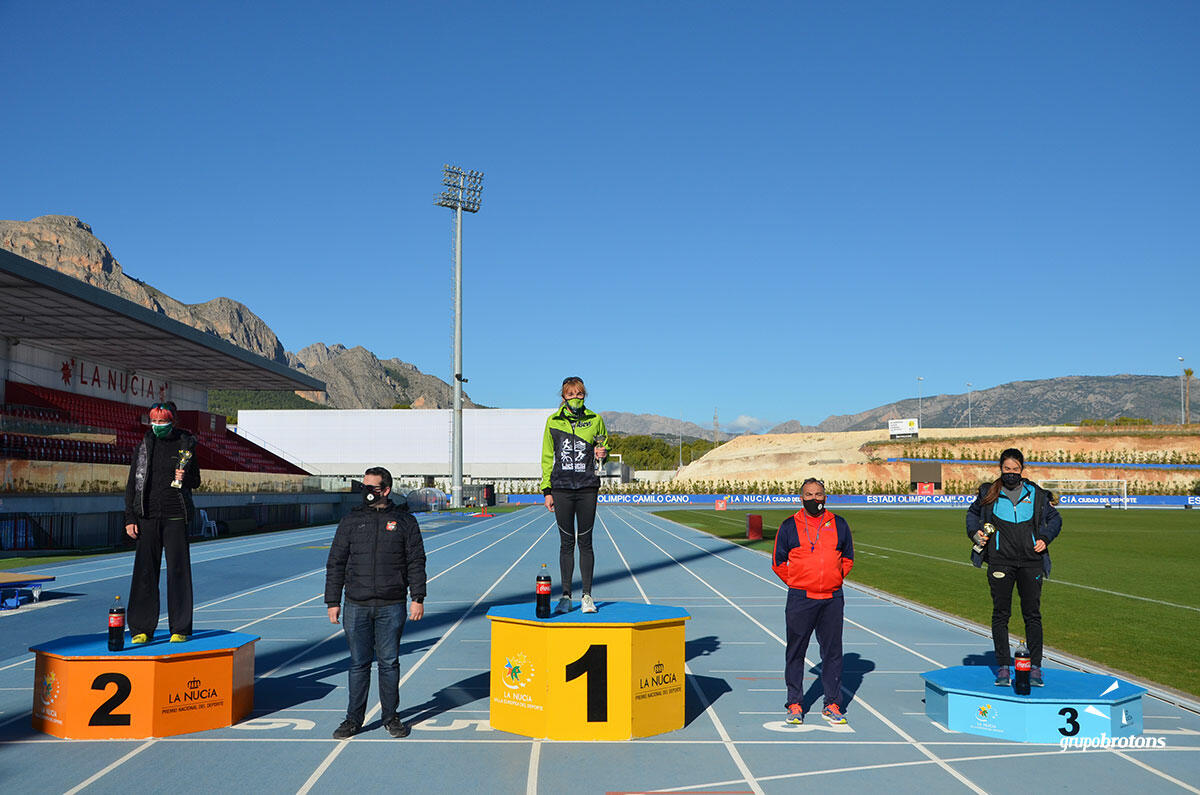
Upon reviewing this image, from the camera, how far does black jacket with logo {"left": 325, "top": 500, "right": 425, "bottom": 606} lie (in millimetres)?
6953

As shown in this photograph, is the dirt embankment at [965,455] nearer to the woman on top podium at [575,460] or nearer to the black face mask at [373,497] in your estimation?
the woman on top podium at [575,460]

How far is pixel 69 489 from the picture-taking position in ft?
88.4

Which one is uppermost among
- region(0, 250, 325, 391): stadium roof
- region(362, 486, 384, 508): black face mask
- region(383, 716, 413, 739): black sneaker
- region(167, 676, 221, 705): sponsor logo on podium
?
region(0, 250, 325, 391): stadium roof

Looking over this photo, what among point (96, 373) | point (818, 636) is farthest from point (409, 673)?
point (96, 373)

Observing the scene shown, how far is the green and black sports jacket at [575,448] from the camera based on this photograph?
8.32 meters

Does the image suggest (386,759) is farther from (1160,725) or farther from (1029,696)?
(1160,725)

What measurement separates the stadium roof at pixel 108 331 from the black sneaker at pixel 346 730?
83.2 feet

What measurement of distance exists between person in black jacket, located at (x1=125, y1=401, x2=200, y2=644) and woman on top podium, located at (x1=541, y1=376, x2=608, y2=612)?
310 centimetres

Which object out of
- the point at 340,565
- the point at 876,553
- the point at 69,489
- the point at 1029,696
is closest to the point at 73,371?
the point at 69,489

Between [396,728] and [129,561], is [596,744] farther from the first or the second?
[129,561]

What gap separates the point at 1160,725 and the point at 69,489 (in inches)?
1109

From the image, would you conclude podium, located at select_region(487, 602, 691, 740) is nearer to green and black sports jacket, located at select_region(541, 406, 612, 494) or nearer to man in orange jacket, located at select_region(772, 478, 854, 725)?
man in orange jacket, located at select_region(772, 478, 854, 725)

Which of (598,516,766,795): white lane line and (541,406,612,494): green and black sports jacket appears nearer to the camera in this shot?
(598,516,766,795): white lane line

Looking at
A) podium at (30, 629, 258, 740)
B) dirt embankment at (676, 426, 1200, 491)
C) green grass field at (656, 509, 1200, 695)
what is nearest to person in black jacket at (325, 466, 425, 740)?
podium at (30, 629, 258, 740)
